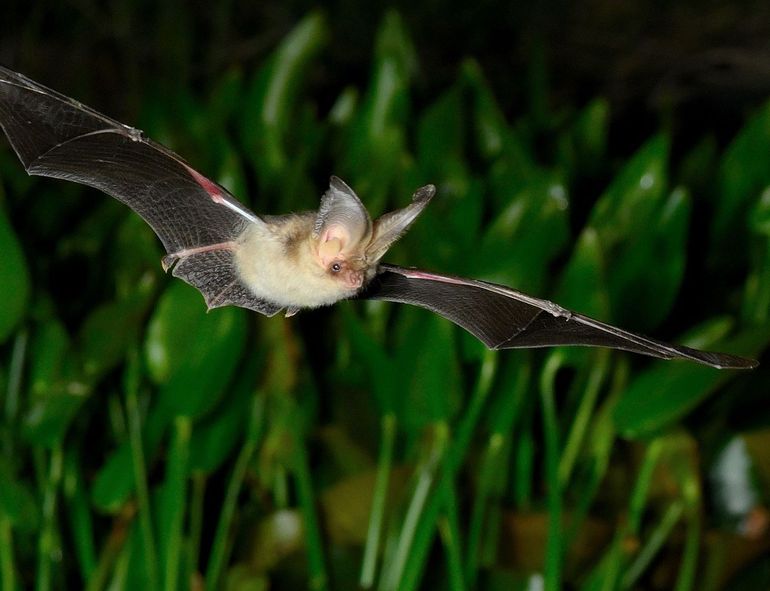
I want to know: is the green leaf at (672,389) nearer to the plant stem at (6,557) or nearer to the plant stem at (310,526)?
the plant stem at (310,526)

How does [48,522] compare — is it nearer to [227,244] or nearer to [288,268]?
[227,244]

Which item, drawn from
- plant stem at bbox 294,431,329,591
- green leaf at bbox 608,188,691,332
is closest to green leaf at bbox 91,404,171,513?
plant stem at bbox 294,431,329,591

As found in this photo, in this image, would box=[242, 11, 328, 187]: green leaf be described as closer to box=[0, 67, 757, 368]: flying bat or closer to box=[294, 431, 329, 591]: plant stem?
box=[294, 431, 329, 591]: plant stem

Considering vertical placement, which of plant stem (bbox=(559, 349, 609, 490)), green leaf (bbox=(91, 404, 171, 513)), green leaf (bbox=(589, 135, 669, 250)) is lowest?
green leaf (bbox=(91, 404, 171, 513))

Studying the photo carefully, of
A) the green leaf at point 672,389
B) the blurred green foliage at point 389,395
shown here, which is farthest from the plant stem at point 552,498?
the green leaf at point 672,389

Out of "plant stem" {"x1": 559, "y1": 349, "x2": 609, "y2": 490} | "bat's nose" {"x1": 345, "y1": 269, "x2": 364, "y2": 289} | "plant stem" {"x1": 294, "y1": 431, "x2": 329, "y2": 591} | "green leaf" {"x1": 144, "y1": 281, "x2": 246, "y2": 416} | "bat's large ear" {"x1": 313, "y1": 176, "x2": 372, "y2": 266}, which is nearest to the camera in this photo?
"bat's large ear" {"x1": 313, "y1": 176, "x2": 372, "y2": 266}

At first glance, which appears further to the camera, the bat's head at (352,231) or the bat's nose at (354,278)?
the bat's nose at (354,278)
